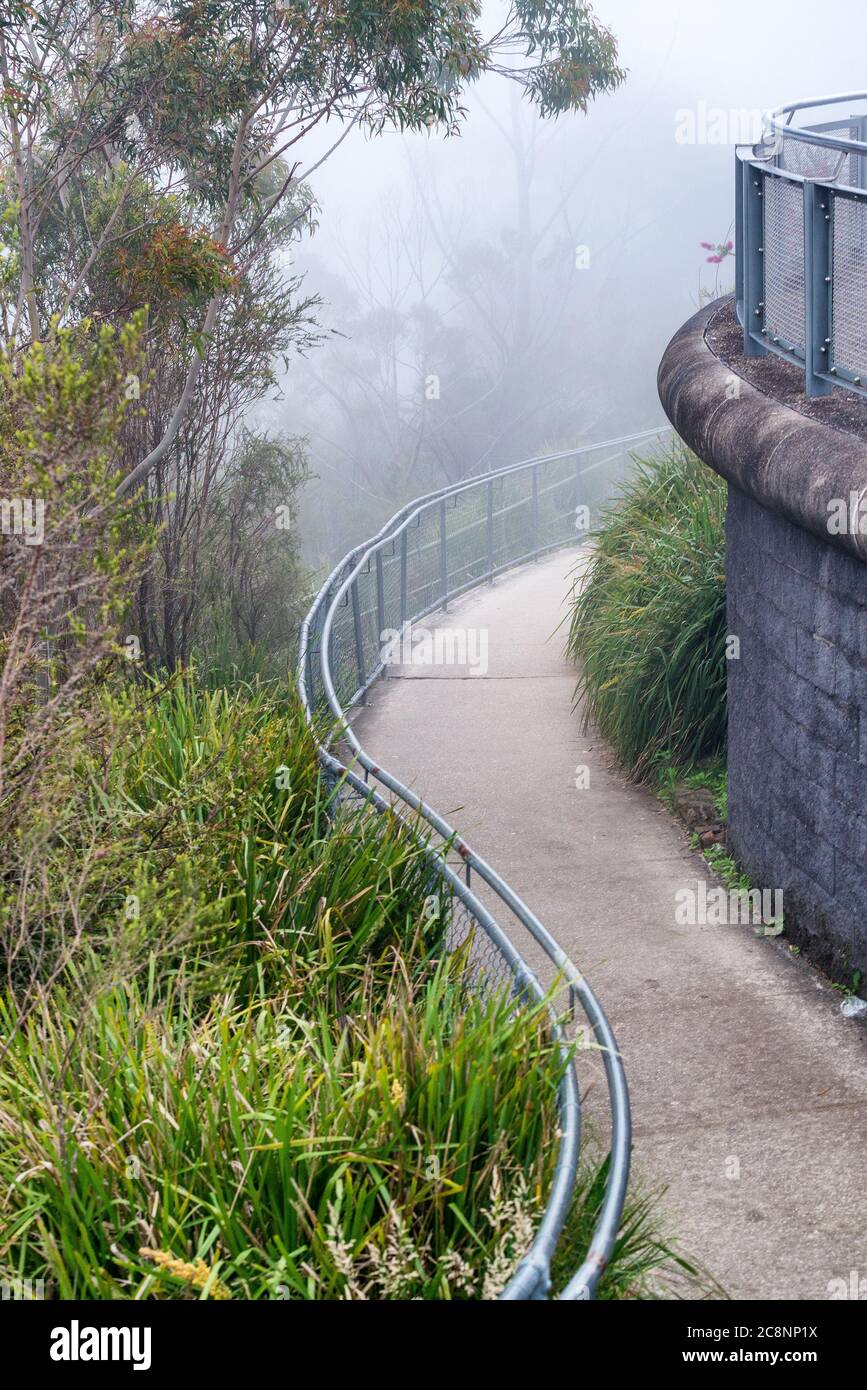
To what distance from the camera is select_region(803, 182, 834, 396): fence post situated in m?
5.63

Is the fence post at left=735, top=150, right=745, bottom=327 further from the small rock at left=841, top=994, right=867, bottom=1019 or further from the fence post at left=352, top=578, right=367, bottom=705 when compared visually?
the fence post at left=352, top=578, right=367, bottom=705

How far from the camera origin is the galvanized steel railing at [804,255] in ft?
18.2

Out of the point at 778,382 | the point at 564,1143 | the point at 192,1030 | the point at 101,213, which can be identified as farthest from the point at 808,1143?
the point at 101,213

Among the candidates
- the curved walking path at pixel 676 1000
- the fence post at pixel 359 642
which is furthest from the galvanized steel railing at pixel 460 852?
the curved walking path at pixel 676 1000

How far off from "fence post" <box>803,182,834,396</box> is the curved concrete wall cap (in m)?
0.23

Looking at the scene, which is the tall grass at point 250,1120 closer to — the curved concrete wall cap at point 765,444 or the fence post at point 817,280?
the curved concrete wall cap at point 765,444

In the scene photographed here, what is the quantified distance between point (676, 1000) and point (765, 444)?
2.34m

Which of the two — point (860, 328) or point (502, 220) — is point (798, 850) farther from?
point (502, 220)

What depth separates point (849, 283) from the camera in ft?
18.3

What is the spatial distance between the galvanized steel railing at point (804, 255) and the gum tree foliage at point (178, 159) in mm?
4681

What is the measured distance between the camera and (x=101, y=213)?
12.2 meters

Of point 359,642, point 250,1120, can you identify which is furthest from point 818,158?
point 250,1120

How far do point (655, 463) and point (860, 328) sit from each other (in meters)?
6.24
